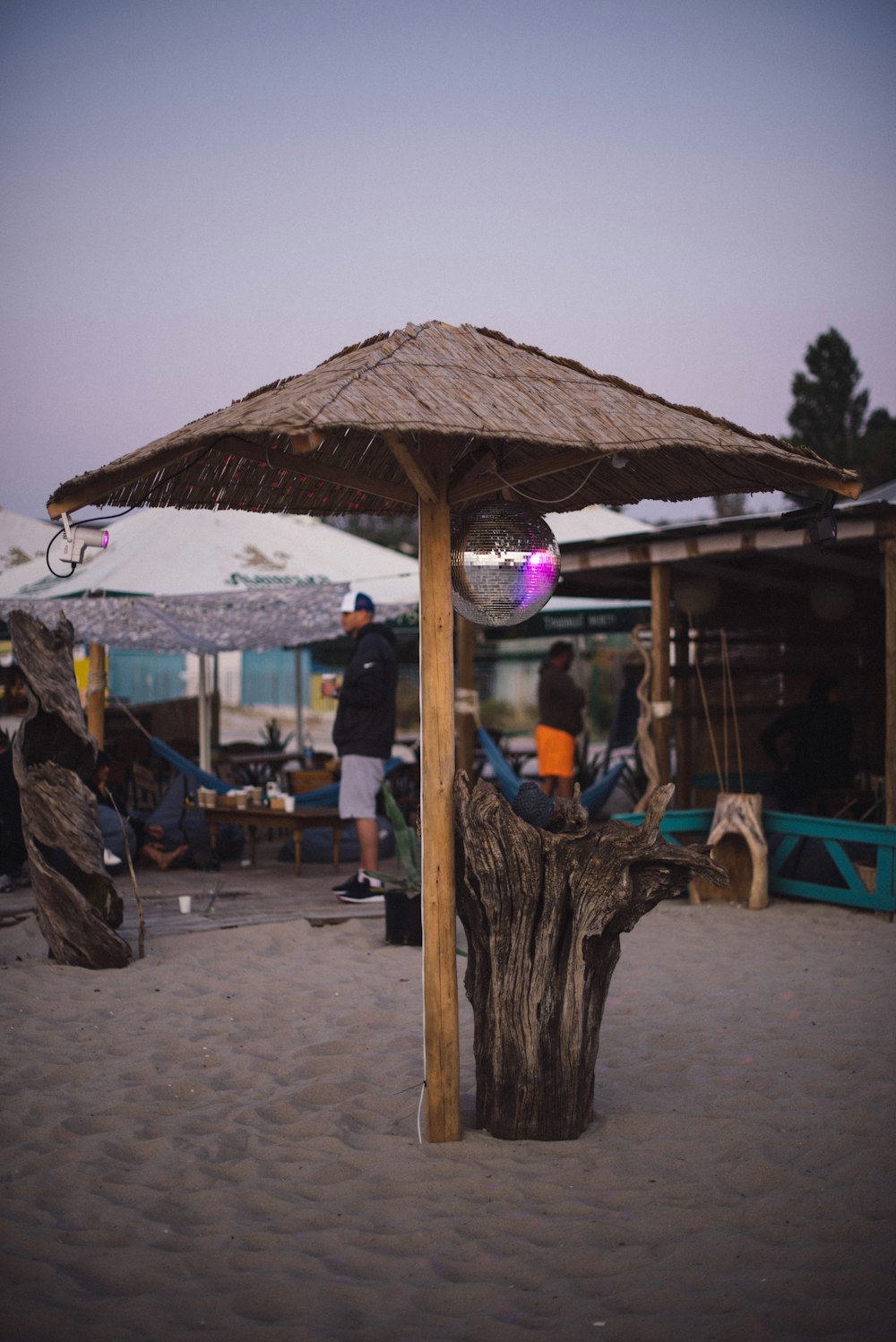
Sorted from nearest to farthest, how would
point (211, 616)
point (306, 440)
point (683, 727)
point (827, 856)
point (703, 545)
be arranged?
point (306, 440) → point (827, 856) → point (703, 545) → point (211, 616) → point (683, 727)

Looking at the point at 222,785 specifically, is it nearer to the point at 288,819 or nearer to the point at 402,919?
the point at 288,819

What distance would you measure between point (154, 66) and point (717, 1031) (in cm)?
1154

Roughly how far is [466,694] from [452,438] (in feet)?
17.3

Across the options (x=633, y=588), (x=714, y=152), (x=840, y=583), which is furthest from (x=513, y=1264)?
(x=714, y=152)

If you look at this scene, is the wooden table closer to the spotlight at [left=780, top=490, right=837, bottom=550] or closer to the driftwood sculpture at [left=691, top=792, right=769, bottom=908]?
the driftwood sculpture at [left=691, top=792, right=769, bottom=908]

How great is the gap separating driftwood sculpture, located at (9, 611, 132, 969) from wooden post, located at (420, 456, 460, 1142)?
2.43 meters

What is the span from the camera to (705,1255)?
2.35 metres

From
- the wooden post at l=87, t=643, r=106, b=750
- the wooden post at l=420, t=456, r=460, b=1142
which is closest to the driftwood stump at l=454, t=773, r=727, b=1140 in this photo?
the wooden post at l=420, t=456, r=460, b=1142

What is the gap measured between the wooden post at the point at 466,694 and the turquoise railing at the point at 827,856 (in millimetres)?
1683

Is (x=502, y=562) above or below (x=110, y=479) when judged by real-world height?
below

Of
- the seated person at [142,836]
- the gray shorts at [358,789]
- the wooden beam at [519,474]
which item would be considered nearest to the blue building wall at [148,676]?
the seated person at [142,836]

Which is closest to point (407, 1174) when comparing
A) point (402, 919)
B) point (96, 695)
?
point (402, 919)

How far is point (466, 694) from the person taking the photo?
8.33 meters

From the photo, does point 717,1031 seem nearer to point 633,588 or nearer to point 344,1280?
point 344,1280
